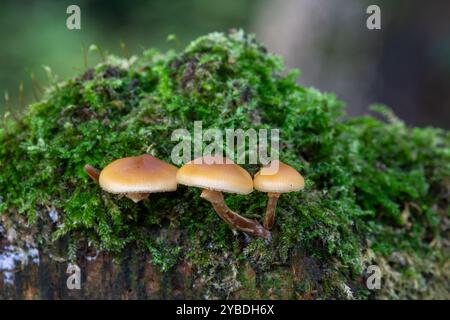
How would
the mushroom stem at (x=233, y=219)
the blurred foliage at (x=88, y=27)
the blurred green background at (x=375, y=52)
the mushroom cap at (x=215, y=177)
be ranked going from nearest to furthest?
the mushroom cap at (x=215, y=177)
the mushroom stem at (x=233, y=219)
the blurred green background at (x=375, y=52)
the blurred foliage at (x=88, y=27)

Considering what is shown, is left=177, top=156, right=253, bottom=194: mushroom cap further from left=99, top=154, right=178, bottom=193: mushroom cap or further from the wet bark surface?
the wet bark surface

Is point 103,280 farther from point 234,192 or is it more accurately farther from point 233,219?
point 234,192

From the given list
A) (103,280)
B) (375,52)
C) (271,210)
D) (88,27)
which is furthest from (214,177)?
(88,27)

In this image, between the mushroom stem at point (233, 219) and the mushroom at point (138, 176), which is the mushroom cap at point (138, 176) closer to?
the mushroom at point (138, 176)

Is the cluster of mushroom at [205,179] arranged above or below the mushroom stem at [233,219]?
above

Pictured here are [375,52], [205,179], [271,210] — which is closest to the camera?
[205,179]

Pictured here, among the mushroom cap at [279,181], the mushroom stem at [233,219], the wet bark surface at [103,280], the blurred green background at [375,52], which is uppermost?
the blurred green background at [375,52]

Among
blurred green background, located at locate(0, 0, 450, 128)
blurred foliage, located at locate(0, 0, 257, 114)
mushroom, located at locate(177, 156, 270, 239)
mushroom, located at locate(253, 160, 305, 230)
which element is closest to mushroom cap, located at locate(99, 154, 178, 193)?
mushroom, located at locate(177, 156, 270, 239)

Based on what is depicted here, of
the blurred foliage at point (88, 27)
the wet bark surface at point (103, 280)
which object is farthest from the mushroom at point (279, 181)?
the blurred foliage at point (88, 27)
